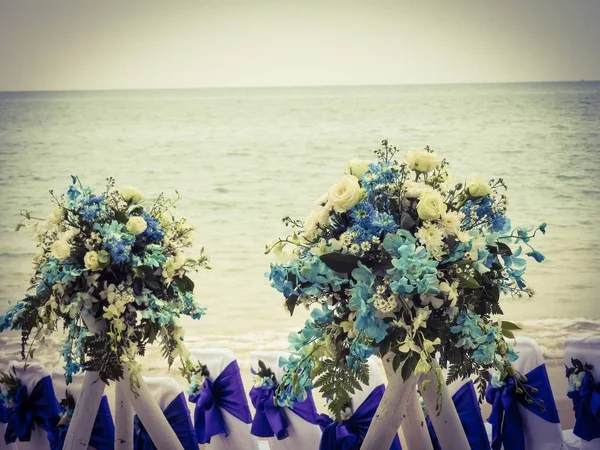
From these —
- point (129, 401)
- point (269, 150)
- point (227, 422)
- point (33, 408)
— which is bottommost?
point (269, 150)

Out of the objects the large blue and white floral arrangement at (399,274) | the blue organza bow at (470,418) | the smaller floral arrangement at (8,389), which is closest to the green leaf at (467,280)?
the large blue and white floral arrangement at (399,274)

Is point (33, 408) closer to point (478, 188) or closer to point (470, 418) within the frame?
point (470, 418)

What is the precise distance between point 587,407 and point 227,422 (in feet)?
3.94

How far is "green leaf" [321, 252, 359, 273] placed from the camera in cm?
180

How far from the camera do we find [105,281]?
2.32m

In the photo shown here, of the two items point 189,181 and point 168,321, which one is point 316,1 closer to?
point 189,181

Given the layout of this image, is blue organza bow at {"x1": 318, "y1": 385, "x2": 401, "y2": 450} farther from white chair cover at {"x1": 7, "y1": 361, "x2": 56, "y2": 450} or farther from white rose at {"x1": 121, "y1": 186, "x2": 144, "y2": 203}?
white chair cover at {"x1": 7, "y1": 361, "x2": 56, "y2": 450}

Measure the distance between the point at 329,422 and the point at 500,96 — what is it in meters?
9.33

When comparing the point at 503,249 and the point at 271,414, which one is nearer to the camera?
the point at 503,249

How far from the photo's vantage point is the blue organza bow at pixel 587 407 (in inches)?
96.3

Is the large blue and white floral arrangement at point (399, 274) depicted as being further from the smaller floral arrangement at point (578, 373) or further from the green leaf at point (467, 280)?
the smaller floral arrangement at point (578, 373)

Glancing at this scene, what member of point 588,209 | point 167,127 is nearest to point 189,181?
point 167,127

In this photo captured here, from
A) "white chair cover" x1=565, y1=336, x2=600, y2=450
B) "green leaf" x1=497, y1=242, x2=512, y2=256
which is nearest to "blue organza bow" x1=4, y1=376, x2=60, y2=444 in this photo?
"green leaf" x1=497, y1=242, x2=512, y2=256

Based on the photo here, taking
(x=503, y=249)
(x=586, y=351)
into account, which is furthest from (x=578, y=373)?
(x=503, y=249)
